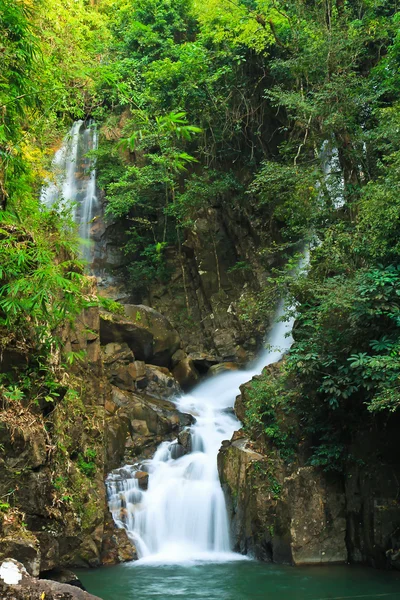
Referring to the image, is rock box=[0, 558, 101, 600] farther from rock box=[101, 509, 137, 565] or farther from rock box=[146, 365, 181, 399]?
rock box=[146, 365, 181, 399]

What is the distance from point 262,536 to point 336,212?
7.03m

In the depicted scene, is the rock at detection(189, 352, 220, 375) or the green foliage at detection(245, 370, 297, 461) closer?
the green foliage at detection(245, 370, 297, 461)

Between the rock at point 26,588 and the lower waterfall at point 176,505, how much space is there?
7118mm

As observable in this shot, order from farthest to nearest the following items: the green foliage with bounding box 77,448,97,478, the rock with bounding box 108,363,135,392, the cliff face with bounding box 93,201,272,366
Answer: the cliff face with bounding box 93,201,272,366
the rock with bounding box 108,363,135,392
the green foliage with bounding box 77,448,97,478

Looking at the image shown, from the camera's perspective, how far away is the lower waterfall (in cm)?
1053

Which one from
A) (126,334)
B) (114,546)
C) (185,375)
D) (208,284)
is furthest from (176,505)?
(208,284)

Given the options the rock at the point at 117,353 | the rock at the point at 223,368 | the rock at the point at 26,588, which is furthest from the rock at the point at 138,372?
the rock at the point at 26,588

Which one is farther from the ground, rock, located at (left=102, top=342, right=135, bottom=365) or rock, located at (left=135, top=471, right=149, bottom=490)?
rock, located at (left=102, top=342, right=135, bottom=365)

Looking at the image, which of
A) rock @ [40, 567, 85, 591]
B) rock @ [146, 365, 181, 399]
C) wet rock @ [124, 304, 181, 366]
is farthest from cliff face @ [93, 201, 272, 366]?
rock @ [40, 567, 85, 591]

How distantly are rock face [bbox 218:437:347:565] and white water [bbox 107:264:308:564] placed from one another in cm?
48

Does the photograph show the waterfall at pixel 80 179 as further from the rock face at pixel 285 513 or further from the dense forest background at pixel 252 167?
the rock face at pixel 285 513

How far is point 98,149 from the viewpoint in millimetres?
20672

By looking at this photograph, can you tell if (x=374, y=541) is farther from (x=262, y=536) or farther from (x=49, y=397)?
(x=49, y=397)

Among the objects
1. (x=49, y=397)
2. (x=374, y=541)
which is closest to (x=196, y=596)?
(x=374, y=541)
